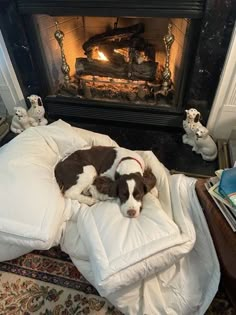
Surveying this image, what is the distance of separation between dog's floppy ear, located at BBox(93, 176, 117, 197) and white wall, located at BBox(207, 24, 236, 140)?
2.92 feet

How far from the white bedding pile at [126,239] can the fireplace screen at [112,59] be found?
0.85 meters

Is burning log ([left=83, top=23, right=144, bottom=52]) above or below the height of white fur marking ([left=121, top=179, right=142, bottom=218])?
above

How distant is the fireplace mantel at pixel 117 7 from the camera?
1280 millimetres

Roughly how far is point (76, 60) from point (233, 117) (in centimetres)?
124

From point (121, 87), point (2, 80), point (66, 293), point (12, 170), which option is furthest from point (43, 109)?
point (66, 293)

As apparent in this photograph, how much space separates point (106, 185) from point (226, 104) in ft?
3.13

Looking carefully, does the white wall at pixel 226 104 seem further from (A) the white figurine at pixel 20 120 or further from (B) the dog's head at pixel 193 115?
(A) the white figurine at pixel 20 120

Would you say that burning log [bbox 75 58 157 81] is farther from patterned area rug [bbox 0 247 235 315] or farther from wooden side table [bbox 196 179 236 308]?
patterned area rug [bbox 0 247 235 315]

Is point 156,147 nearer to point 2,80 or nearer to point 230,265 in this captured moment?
point 230,265

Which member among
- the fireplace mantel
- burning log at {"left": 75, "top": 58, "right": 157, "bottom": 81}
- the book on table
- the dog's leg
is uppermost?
the fireplace mantel

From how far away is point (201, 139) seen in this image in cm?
157

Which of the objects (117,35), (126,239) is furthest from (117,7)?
(126,239)

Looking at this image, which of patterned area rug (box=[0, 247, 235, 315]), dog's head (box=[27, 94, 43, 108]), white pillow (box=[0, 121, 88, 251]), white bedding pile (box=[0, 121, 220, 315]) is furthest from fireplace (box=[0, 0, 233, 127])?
patterned area rug (box=[0, 247, 235, 315])

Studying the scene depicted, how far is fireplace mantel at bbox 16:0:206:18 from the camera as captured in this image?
1.28m
